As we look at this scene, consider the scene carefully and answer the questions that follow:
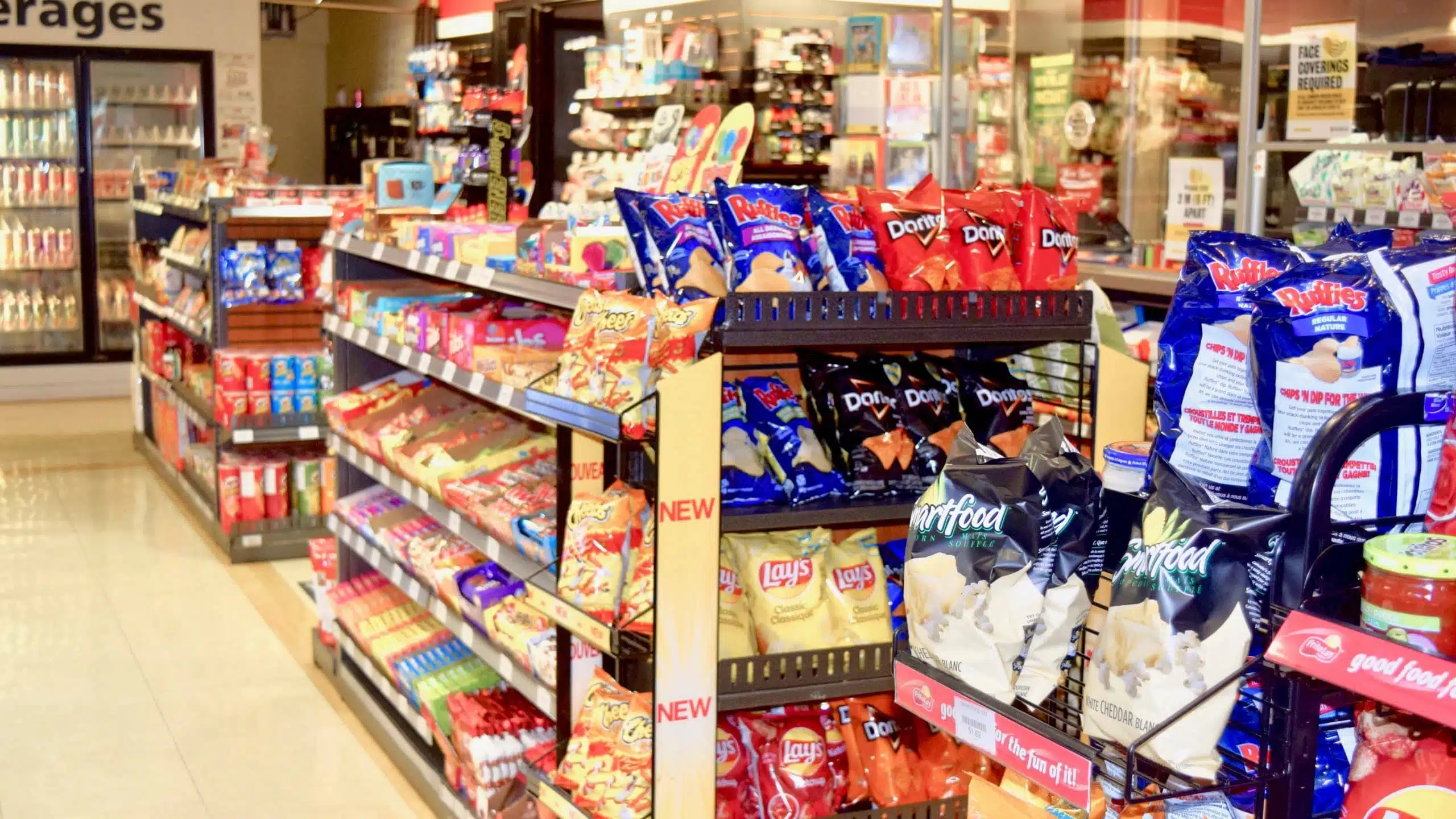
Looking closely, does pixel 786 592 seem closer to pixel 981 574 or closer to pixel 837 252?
pixel 837 252

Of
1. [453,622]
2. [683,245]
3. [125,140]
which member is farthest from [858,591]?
[125,140]

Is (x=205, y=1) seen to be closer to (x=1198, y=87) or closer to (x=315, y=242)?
(x=315, y=242)

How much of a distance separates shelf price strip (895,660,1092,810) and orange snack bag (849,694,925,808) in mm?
1098

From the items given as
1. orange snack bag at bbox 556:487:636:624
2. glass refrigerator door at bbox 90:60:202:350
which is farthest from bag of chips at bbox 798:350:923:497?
glass refrigerator door at bbox 90:60:202:350

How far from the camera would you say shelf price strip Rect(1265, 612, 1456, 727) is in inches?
41.5

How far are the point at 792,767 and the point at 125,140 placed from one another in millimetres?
9844

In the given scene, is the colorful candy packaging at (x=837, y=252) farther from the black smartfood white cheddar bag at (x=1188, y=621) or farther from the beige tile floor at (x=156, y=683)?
the beige tile floor at (x=156, y=683)

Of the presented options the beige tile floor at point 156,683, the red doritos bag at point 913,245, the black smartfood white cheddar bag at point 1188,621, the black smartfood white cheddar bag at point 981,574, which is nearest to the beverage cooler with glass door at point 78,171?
the beige tile floor at point 156,683

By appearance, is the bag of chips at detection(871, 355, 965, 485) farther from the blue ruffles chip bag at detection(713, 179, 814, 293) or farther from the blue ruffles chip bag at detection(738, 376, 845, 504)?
the blue ruffles chip bag at detection(713, 179, 814, 293)

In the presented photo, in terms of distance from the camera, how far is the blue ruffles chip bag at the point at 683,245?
2531mm

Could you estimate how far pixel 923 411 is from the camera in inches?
102

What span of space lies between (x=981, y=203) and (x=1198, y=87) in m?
3.18

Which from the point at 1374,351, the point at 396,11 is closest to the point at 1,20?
the point at 396,11

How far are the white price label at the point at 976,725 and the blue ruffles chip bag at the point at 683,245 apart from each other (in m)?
1.18
